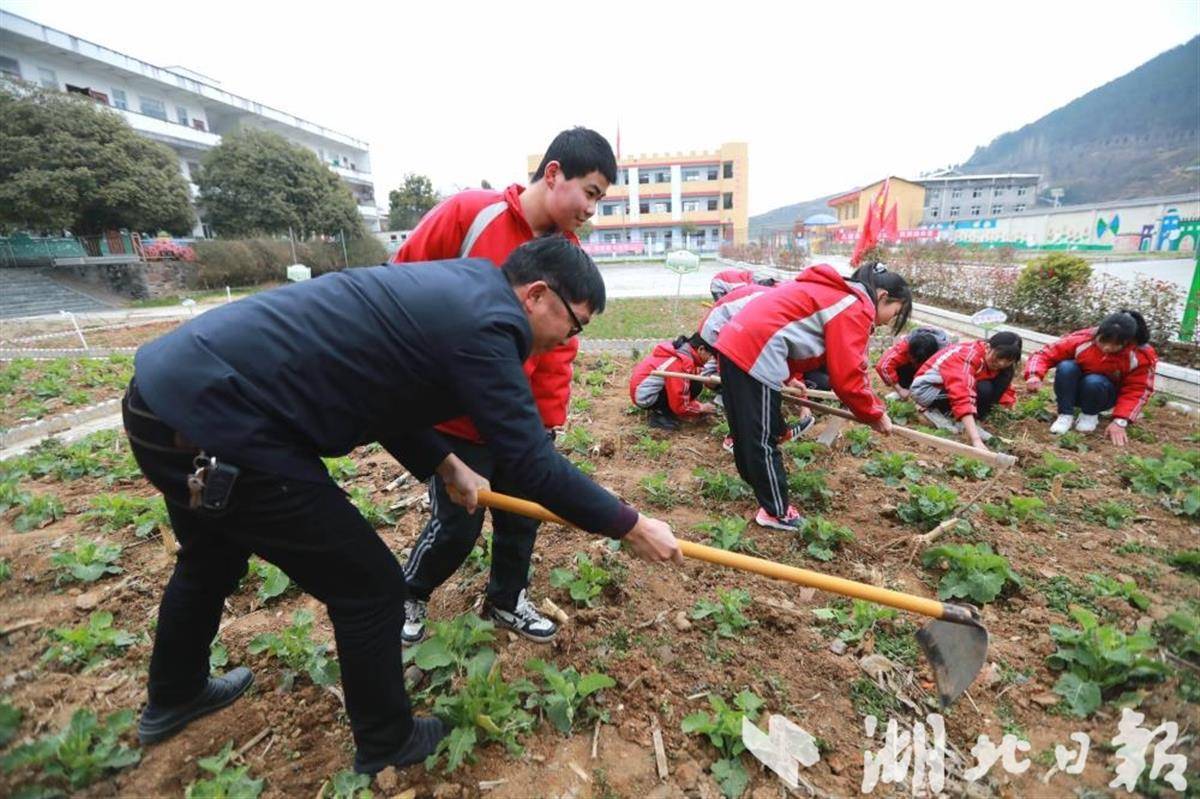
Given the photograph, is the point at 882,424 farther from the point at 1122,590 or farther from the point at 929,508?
the point at 1122,590

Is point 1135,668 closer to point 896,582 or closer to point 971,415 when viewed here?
point 896,582

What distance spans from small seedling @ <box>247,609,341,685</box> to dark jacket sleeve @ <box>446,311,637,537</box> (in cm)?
132

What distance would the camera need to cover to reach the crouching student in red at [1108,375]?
4527 millimetres

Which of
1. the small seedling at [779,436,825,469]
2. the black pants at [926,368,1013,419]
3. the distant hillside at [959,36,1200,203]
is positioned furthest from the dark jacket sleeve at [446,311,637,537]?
the distant hillside at [959,36,1200,203]

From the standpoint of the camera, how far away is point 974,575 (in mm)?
2646

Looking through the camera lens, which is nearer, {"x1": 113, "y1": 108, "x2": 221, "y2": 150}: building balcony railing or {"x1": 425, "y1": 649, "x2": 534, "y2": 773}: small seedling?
{"x1": 425, "y1": 649, "x2": 534, "y2": 773}: small seedling

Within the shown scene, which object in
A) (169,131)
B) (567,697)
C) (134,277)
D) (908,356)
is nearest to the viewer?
(567,697)

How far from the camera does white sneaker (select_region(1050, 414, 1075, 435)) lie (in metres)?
4.73

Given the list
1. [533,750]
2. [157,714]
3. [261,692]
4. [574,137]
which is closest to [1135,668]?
[533,750]

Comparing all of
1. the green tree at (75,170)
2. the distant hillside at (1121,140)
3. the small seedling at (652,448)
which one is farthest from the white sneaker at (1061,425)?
the distant hillside at (1121,140)

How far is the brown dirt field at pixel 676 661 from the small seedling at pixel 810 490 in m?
0.08

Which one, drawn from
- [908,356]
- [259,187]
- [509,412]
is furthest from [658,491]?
[259,187]

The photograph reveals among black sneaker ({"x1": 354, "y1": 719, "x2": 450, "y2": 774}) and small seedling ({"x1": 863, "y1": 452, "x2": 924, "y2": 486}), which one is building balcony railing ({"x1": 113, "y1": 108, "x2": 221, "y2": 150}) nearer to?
small seedling ({"x1": 863, "y1": 452, "x2": 924, "y2": 486})

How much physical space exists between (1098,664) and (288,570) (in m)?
2.77
